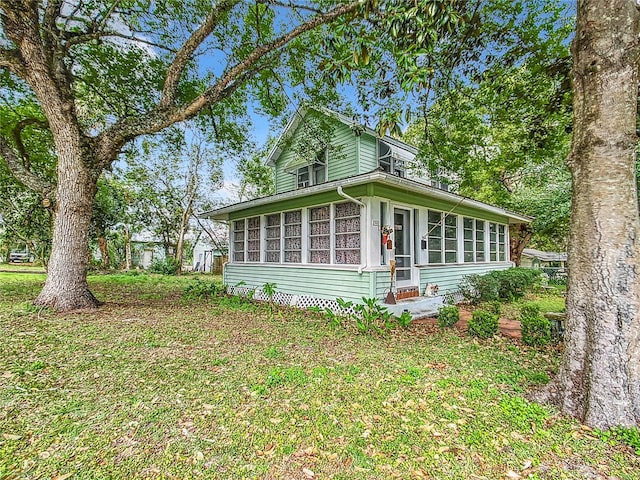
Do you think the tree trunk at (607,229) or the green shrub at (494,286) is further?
the green shrub at (494,286)

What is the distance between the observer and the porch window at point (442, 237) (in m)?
8.52

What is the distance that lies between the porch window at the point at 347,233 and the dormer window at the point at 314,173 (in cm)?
442

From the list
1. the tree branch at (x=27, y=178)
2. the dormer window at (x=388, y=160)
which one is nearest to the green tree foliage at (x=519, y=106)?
the dormer window at (x=388, y=160)

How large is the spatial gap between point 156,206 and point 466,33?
59.8 feet

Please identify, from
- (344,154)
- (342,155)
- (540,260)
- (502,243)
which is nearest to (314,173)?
(344,154)

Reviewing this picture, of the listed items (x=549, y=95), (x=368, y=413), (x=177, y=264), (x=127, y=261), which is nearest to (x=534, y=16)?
(x=549, y=95)

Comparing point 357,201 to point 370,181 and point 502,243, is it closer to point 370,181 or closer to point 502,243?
point 370,181

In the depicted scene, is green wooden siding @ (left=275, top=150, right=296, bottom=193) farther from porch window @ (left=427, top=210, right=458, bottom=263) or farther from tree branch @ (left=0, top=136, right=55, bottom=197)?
tree branch @ (left=0, top=136, right=55, bottom=197)

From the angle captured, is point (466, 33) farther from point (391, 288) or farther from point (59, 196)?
point (59, 196)

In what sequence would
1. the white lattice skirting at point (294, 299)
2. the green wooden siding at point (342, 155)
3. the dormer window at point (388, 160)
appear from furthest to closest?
the dormer window at point (388, 160)
the green wooden siding at point (342, 155)
the white lattice skirting at point (294, 299)

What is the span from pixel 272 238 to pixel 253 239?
3.56 feet

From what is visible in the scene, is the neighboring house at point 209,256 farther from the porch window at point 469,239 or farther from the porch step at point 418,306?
the porch step at point 418,306

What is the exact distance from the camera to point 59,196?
648 centimetres

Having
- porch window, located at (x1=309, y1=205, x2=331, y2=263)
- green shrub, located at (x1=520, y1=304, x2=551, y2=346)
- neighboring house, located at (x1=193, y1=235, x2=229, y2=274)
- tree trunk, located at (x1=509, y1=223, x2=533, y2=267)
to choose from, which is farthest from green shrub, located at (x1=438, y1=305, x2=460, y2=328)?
neighboring house, located at (x1=193, y1=235, x2=229, y2=274)
